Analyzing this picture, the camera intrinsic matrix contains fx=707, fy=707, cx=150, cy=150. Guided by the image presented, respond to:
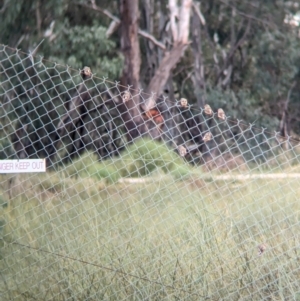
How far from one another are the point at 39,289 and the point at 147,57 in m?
18.1

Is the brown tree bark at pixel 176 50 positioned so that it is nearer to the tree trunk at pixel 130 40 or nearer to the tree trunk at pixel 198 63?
the tree trunk at pixel 130 40

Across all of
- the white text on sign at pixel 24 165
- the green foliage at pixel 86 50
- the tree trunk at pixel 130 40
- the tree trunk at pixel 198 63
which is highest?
the white text on sign at pixel 24 165

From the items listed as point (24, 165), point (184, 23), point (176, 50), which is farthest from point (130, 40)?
point (24, 165)

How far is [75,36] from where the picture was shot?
15.4 m

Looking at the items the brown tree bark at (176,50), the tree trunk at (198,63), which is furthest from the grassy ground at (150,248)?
the tree trunk at (198,63)

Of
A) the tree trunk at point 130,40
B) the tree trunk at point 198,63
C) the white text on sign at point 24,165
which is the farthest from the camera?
the tree trunk at point 198,63

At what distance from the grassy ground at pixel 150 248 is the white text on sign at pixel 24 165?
33 centimetres

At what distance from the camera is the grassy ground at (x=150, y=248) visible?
4.42 metres

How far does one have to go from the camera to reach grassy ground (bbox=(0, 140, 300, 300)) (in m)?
4.42

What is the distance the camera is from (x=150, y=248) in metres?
4.59

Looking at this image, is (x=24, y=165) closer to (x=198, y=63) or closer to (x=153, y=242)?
(x=153, y=242)

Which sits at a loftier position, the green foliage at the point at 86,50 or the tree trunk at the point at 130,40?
the tree trunk at the point at 130,40

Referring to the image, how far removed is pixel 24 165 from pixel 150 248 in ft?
3.32

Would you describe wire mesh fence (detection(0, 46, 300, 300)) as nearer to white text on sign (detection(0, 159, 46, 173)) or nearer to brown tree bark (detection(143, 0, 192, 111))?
white text on sign (detection(0, 159, 46, 173))
